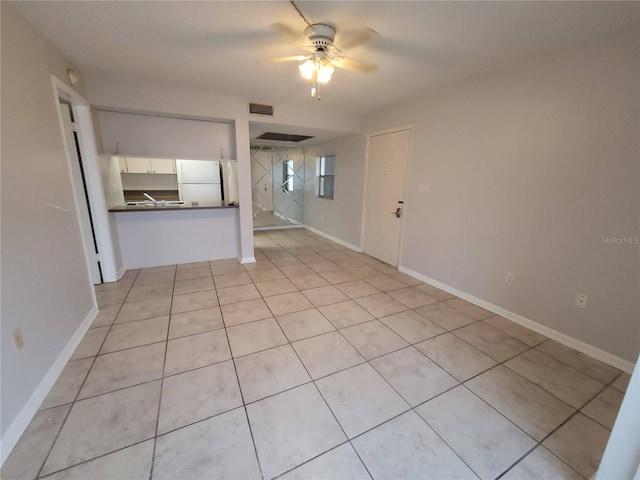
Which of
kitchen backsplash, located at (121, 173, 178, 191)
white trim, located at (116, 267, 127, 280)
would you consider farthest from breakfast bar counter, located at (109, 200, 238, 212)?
kitchen backsplash, located at (121, 173, 178, 191)

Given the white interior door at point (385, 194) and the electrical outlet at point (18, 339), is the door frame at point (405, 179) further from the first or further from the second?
the electrical outlet at point (18, 339)

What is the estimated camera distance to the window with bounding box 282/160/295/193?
7.11m

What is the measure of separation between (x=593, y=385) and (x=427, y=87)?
3.09 metres

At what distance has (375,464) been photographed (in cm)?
123

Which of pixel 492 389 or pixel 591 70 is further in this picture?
pixel 591 70

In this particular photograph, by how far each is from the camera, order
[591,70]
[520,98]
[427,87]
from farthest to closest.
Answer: [427,87]
[520,98]
[591,70]

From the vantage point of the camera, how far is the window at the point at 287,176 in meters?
7.11

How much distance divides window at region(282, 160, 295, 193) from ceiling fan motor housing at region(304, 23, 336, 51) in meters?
5.22

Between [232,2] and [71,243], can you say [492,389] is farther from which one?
[71,243]

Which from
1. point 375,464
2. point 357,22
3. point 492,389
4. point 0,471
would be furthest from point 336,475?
point 357,22

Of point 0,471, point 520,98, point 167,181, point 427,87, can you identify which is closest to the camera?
point 0,471

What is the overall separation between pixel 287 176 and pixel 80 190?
495 cm

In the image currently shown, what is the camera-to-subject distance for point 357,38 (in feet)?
6.41

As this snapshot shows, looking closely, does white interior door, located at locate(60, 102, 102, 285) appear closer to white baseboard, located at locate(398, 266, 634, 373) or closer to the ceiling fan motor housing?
the ceiling fan motor housing
